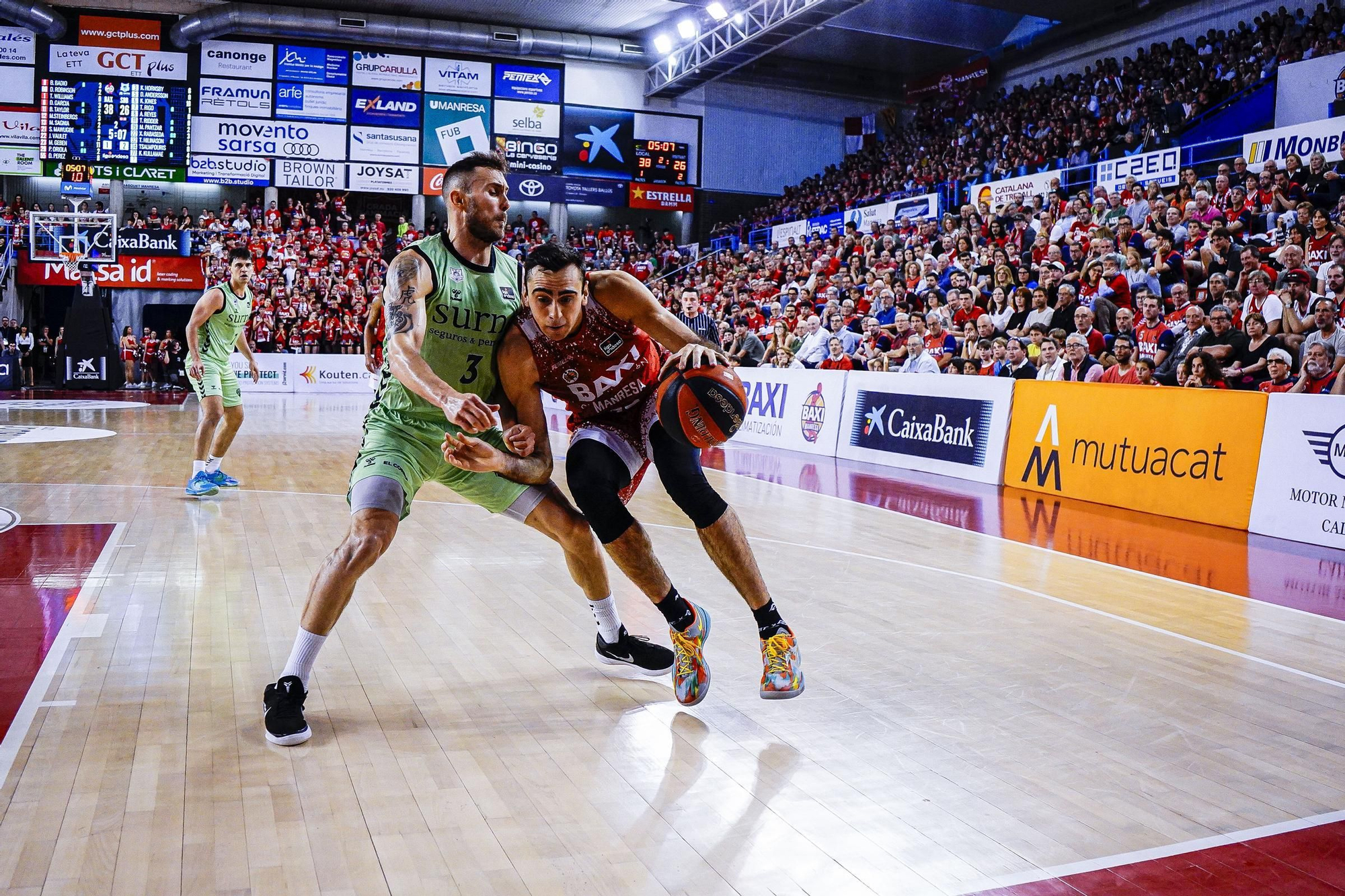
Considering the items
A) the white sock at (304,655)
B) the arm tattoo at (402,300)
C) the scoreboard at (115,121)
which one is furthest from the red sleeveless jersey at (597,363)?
the scoreboard at (115,121)

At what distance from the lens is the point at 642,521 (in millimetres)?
7902

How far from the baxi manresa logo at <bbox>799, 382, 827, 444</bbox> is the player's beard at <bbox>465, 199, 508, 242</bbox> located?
9.63m

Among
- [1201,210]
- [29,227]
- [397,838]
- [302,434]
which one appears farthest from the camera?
[29,227]

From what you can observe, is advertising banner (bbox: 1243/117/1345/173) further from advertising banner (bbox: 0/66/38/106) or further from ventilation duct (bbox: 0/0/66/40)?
advertising banner (bbox: 0/66/38/106)

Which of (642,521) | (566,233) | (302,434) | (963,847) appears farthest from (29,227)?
(963,847)

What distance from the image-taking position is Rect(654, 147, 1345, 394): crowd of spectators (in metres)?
9.41

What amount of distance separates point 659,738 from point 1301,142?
1415cm

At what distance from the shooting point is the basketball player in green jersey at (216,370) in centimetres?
855

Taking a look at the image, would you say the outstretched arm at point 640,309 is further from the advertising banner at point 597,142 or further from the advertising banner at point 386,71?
the advertising banner at point 597,142

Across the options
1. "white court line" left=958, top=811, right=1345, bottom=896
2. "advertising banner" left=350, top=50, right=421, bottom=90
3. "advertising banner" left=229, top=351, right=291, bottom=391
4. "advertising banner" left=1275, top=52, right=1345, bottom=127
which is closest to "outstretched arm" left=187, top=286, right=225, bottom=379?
"white court line" left=958, top=811, right=1345, bottom=896

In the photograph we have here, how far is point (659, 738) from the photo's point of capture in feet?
11.6

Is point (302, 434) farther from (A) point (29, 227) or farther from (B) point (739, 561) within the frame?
(A) point (29, 227)

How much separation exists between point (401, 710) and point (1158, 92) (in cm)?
2118

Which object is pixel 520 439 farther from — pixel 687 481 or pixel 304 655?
pixel 304 655
